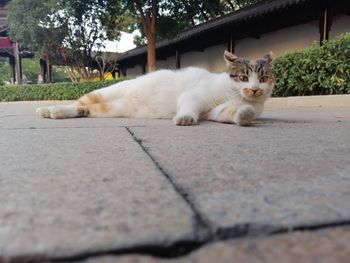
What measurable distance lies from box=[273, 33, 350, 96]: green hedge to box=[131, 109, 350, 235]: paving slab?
432 centimetres

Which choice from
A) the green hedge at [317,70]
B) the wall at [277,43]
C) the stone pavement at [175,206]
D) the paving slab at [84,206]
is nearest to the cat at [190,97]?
the stone pavement at [175,206]

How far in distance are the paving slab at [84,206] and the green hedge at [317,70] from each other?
5264 millimetres

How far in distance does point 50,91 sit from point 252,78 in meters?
12.4

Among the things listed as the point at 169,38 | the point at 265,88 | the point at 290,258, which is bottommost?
the point at 290,258

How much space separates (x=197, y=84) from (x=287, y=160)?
1936mm

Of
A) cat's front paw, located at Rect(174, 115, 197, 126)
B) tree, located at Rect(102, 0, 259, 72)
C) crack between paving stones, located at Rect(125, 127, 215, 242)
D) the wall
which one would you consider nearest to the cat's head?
cat's front paw, located at Rect(174, 115, 197, 126)

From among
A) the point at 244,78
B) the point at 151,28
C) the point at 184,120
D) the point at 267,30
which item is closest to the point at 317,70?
the point at 267,30

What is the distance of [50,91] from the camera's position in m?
13.6

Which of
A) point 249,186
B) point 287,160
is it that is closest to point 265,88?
point 287,160

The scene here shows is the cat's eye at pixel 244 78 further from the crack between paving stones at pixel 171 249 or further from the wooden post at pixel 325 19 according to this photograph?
the wooden post at pixel 325 19

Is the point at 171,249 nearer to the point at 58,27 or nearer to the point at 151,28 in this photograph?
the point at 151,28

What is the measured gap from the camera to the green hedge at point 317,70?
5500 mm

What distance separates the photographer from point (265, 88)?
267cm

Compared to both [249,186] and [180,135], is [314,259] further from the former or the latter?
[180,135]
